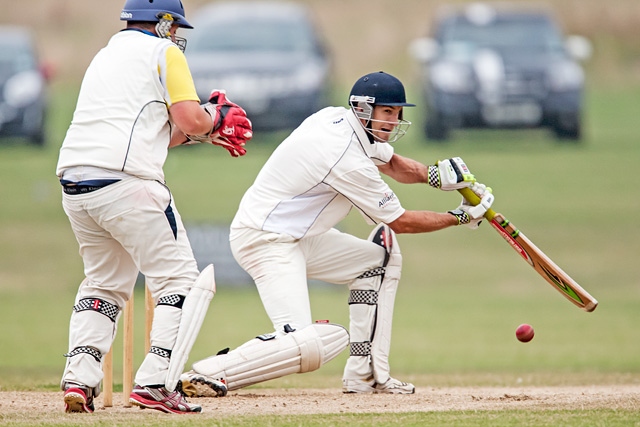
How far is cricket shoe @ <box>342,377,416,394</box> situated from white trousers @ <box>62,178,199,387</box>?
4.68 feet

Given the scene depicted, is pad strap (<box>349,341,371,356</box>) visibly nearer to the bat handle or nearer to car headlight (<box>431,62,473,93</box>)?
the bat handle

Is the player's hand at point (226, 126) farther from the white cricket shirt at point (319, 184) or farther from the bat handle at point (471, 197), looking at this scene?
Answer: the bat handle at point (471, 197)

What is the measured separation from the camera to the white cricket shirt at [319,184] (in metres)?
5.45

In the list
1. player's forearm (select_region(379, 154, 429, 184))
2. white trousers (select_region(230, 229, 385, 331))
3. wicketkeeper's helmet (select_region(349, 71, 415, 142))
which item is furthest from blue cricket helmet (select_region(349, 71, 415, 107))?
white trousers (select_region(230, 229, 385, 331))

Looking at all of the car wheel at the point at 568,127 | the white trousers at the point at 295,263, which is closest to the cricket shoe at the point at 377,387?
the white trousers at the point at 295,263

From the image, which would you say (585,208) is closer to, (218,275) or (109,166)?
(218,275)

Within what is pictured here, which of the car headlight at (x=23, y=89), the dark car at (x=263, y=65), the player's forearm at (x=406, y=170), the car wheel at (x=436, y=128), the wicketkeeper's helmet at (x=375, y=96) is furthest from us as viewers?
the car headlight at (x=23, y=89)

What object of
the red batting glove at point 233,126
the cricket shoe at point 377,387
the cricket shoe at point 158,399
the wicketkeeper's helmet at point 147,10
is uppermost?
the wicketkeeper's helmet at point 147,10

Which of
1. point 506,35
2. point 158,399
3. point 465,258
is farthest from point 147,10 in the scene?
point 506,35

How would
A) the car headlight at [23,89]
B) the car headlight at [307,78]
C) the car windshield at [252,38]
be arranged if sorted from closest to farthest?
the car headlight at [307,78]
the car windshield at [252,38]
the car headlight at [23,89]

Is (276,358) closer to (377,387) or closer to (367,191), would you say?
(377,387)

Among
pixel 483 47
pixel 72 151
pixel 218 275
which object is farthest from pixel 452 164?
pixel 483 47

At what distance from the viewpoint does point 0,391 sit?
6078 mm

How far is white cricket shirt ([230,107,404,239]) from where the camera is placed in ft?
17.9
